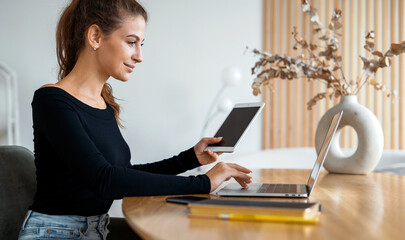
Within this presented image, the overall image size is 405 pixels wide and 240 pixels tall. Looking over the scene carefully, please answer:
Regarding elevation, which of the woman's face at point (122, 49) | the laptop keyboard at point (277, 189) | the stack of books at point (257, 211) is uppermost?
the woman's face at point (122, 49)

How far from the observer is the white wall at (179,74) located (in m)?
4.84

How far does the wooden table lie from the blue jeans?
228 millimetres

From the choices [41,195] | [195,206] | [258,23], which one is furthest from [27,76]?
[195,206]

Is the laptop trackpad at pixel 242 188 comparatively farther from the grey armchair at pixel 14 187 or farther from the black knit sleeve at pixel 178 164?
the grey armchair at pixel 14 187

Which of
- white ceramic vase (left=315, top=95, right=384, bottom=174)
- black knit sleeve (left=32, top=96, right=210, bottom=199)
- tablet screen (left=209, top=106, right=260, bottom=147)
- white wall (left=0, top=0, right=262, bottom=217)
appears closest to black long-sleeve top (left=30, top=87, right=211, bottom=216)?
black knit sleeve (left=32, top=96, right=210, bottom=199)

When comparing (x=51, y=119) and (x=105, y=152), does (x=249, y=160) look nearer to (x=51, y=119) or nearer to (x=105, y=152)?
(x=105, y=152)

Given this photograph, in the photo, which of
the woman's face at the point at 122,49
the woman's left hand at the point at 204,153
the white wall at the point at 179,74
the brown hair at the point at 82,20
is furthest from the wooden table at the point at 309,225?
the white wall at the point at 179,74

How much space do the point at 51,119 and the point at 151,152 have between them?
145 inches

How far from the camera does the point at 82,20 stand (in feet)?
4.77

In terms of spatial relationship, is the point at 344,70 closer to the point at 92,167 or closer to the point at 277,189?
the point at 277,189

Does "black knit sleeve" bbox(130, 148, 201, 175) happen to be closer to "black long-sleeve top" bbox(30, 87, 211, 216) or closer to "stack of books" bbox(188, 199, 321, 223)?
"black long-sleeve top" bbox(30, 87, 211, 216)

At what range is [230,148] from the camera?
4.42 feet

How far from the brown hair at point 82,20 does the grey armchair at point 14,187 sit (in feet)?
1.06

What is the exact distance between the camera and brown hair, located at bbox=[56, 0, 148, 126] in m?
1.41
